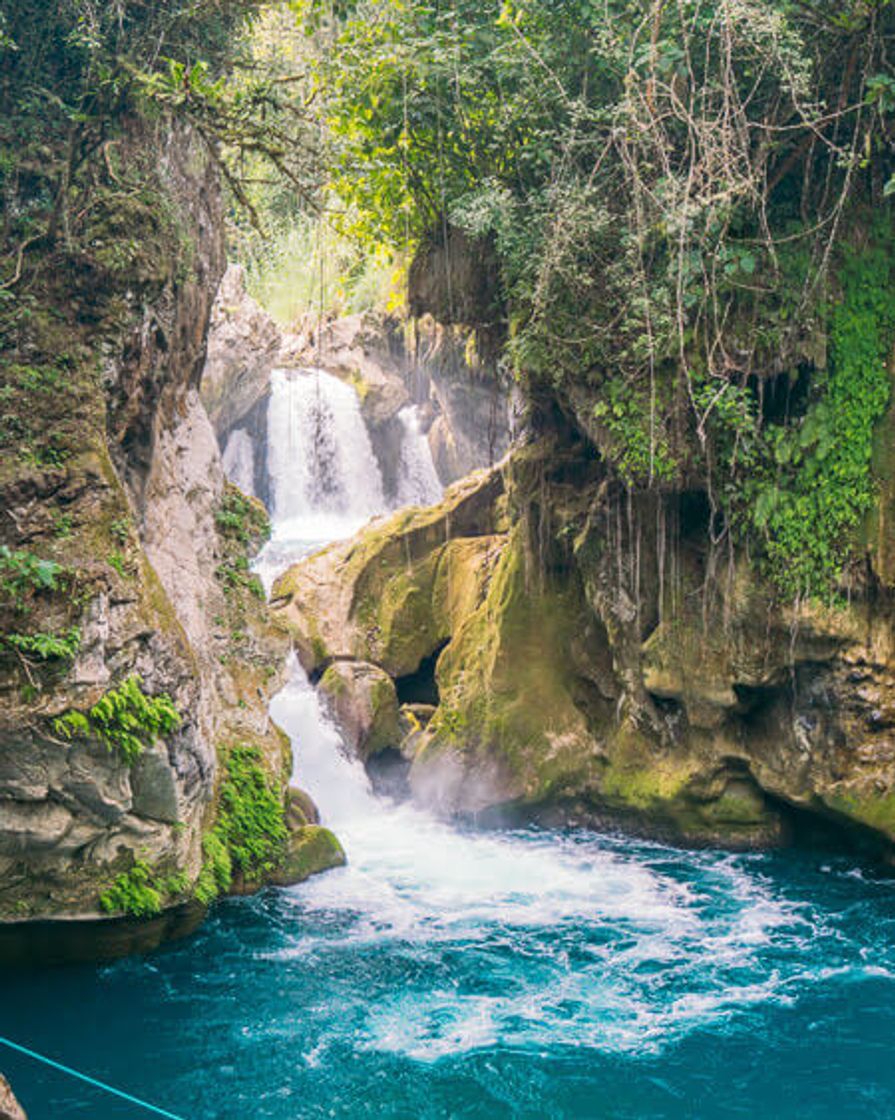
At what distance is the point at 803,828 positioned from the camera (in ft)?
33.1

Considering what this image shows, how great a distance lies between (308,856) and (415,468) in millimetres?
14658

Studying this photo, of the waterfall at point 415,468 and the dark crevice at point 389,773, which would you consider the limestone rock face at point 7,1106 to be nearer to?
the dark crevice at point 389,773

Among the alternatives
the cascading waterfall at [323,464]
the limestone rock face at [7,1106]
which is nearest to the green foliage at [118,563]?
the limestone rock face at [7,1106]

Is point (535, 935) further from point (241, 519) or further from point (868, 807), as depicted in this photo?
point (241, 519)

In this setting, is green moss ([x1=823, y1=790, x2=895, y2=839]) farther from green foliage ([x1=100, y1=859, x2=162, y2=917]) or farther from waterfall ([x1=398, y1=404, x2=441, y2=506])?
waterfall ([x1=398, y1=404, x2=441, y2=506])

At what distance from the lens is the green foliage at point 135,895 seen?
7133 millimetres

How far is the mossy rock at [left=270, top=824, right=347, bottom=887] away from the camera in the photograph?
30.3 feet

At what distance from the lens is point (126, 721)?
22.4ft

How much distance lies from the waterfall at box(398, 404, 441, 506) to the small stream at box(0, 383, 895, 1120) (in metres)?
13.3

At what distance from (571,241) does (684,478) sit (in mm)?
2602

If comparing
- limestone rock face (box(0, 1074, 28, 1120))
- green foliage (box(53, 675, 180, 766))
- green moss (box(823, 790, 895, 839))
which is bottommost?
green moss (box(823, 790, 895, 839))

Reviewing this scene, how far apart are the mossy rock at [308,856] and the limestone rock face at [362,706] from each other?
2.48 meters

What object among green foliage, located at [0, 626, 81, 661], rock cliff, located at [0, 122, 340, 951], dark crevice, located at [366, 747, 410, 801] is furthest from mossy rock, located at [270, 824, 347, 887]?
green foliage, located at [0, 626, 81, 661]

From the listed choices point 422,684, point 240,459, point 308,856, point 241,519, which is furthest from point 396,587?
point 240,459
